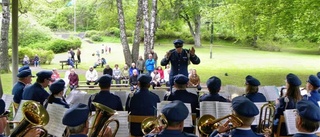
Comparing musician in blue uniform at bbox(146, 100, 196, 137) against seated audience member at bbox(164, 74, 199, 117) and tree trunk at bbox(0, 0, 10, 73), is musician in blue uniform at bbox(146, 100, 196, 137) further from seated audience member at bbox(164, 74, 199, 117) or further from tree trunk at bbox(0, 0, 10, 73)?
tree trunk at bbox(0, 0, 10, 73)

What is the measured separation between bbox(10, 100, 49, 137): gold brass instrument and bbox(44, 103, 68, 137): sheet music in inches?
16.7

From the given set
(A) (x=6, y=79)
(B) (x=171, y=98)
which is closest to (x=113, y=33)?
(A) (x=6, y=79)

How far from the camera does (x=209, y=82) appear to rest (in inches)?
249

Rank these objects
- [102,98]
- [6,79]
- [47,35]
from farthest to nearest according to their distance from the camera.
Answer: [47,35], [6,79], [102,98]

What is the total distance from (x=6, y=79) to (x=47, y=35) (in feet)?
78.5

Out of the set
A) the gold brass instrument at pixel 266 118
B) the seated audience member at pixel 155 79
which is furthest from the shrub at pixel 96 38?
the gold brass instrument at pixel 266 118

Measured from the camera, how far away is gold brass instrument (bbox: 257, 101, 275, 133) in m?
6.06

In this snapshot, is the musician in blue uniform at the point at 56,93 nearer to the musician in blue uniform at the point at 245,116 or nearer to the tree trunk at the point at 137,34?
the musician in blue uniform at the point at 245,116

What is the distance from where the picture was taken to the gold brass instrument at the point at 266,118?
19.9ft

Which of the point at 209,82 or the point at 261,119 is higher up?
the point at 209,82

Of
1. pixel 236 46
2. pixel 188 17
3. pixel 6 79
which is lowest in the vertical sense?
pixel 6 79

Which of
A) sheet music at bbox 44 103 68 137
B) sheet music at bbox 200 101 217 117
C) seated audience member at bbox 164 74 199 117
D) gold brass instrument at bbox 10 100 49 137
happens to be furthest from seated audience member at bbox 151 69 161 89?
gold brass instrument at bbox 10 100 49 137

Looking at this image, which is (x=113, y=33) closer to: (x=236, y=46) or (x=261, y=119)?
(x=236, y=46)

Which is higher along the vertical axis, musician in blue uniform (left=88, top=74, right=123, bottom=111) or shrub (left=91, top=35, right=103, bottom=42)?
shrub (left=91, top=35, right=103, bottom=42)
